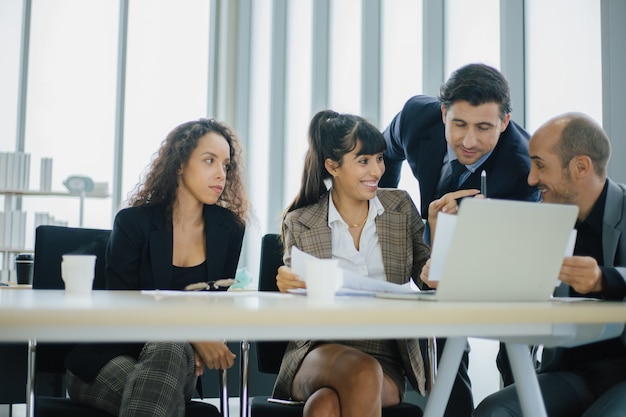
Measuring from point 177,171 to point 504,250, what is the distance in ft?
4.27

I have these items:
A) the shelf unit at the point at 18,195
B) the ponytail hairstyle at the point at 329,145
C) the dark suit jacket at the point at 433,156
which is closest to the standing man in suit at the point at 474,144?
the dark suit jacket at the point at 433,156

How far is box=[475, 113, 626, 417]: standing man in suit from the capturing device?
1.67 m

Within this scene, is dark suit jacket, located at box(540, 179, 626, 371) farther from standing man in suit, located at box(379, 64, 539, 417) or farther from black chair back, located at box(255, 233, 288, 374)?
black chair back, located at box(255, 233, 288, 374)

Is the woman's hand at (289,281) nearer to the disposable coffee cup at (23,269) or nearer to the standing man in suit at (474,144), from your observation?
the standing man in suit at (474,144)

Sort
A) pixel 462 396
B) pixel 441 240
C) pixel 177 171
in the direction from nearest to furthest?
pixel 441 240, pixel 177 171, pixel 462 396

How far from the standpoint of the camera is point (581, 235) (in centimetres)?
179

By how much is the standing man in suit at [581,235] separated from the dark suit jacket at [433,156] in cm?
37

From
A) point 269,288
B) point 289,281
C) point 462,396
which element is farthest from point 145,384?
point 462,396

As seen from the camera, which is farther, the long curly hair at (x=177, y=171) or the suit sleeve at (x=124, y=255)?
the long curly hair at (x=177, y=171)

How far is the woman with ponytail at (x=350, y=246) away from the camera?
1713mm

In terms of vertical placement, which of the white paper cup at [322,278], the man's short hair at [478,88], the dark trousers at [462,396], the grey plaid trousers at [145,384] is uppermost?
the man's short hair at [478,88]

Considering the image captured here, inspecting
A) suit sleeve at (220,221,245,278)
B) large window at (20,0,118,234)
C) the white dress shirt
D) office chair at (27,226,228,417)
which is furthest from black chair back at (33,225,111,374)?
large window at (20,0,118,234)

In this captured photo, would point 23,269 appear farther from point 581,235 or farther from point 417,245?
point 581,235

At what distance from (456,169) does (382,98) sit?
2.48 meters
